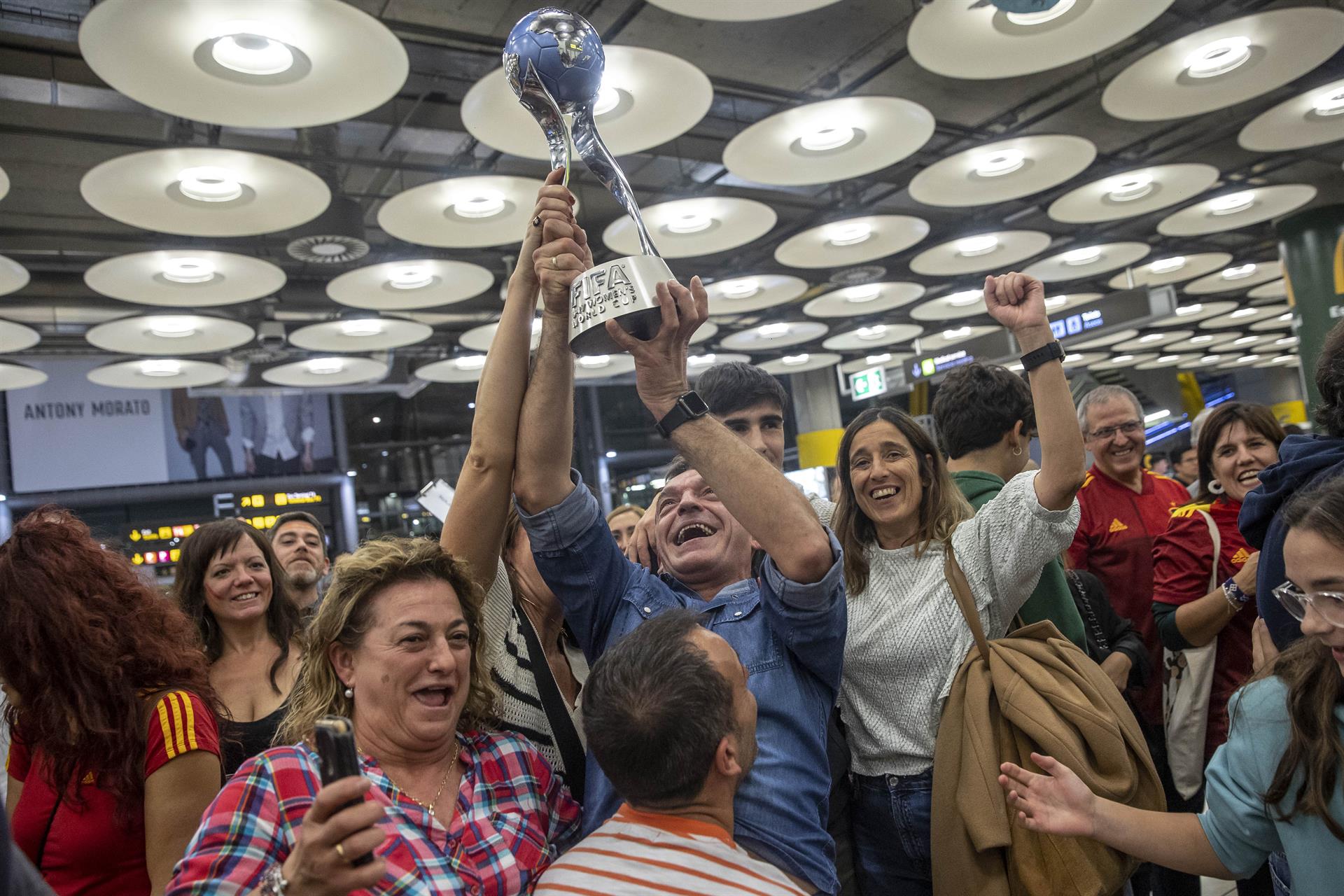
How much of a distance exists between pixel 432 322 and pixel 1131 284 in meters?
8.97

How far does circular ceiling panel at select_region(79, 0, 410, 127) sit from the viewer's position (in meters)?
3.75

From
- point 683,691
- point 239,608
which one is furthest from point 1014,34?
point 683,691

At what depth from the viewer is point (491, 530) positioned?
5.69 ft

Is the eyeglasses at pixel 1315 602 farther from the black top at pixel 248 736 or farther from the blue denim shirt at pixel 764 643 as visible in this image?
the black top at pixel 248 736

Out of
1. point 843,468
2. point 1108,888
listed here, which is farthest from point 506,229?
point 1108,888

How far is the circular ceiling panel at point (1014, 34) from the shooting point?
4516 mm

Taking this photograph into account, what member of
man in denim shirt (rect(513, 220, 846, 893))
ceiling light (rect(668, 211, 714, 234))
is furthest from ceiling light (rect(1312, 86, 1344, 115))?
man in denim shirt (rect(513, 220, 846, 893))

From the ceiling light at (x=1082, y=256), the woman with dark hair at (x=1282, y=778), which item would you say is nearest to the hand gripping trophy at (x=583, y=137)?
the woman with dark hair at (x=1282, y=778)

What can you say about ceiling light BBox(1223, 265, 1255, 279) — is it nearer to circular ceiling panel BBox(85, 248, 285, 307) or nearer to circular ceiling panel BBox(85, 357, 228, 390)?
circular ceiling panel BBox(85, 248, 285, 307)

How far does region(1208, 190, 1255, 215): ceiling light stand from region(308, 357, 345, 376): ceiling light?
841cm

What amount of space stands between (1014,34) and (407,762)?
15.3 ft

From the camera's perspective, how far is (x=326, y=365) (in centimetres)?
964

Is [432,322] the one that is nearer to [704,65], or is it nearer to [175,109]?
[704,65]

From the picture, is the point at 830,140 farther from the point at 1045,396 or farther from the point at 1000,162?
the point at 1045,396
